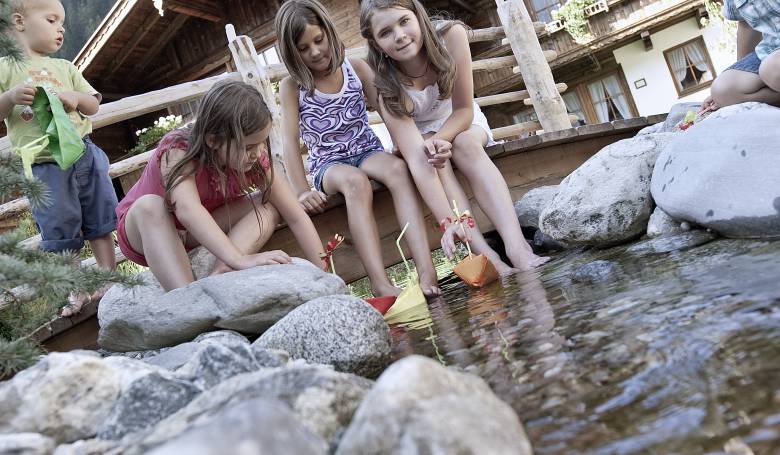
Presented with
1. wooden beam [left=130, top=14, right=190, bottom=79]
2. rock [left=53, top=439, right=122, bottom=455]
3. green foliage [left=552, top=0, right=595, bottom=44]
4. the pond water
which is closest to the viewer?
the pond water

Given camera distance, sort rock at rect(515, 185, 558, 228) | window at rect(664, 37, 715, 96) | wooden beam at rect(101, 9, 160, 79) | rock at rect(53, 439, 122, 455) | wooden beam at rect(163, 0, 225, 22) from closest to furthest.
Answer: rock at rect(53, 439, 122, 455)
rock at rect(515, 185, 558, 228)
wooden beam at rect(163, 0, 225, 22)
wooden beam at rect(101, 9, 160, 79)
window at rect(664, 37, 715, 96)

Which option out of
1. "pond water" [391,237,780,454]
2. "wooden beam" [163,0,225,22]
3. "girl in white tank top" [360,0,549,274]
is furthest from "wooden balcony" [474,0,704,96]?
"pond water" [391,237,780,454]

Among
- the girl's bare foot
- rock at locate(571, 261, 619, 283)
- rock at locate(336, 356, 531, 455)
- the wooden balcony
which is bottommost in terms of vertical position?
rock at locate(571, 261, 619, 283)

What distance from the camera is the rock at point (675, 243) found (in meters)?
2.70

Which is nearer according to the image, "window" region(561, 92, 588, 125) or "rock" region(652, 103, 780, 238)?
"rock" region(652, 103, 780, 238)

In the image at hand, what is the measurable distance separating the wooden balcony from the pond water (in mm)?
11699

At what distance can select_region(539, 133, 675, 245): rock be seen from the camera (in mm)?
3381

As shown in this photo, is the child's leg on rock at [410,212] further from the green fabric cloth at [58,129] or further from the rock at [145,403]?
the rock at [145,403]

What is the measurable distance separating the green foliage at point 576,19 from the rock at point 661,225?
39.2 ft

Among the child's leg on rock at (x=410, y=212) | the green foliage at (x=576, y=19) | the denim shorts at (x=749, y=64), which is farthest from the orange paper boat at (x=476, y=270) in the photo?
the green foliage at (x=576, y=19)

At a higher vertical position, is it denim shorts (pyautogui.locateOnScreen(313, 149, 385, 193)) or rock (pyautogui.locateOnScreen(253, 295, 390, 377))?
denim shorts (pyautogui.locateOnScreen(313, 149, 385, 193))

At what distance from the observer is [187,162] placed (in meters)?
3.15

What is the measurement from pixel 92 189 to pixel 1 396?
8.02 feet

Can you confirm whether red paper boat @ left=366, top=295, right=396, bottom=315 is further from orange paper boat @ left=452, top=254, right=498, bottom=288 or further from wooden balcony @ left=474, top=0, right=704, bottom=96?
wooden balcony @ left=474, top=0, right=704, bottom=96
